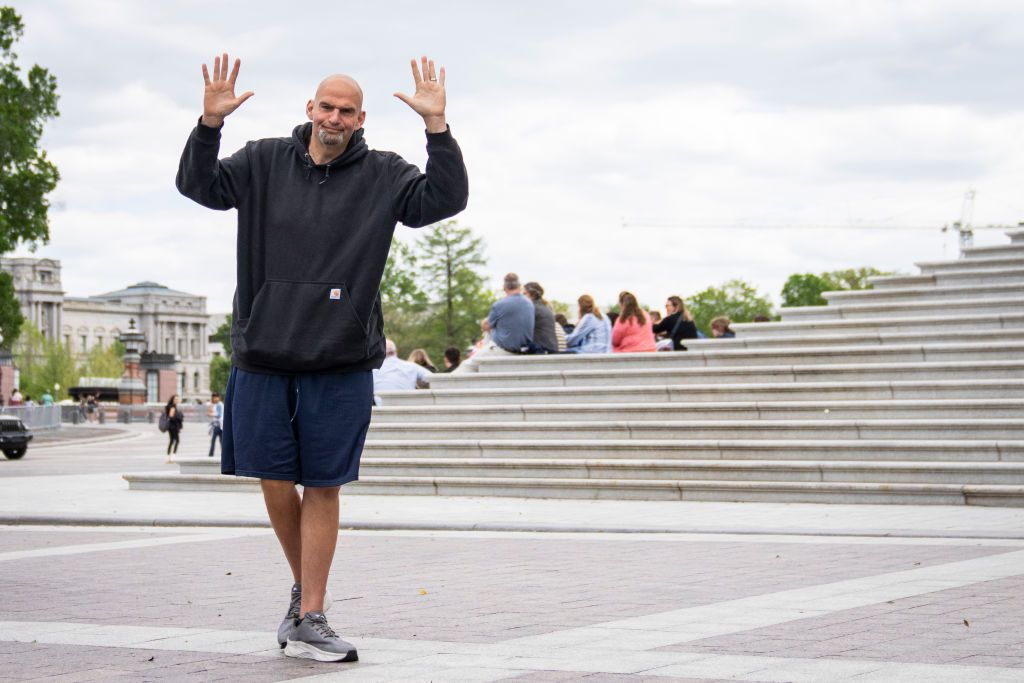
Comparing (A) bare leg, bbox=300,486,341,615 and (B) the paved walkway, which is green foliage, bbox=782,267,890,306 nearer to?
(B) the paved walkway

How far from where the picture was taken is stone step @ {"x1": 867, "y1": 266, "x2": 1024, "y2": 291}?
18.7m

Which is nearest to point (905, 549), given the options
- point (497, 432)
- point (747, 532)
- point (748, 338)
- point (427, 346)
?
point (747, 532)

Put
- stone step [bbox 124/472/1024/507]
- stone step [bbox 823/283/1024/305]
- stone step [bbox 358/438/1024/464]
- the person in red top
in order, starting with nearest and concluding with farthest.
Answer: stone step [bbox 124/472/1024/507] < stone step [bbox 358/438/1024/464] < stone step [bbox 823/283/1024/305] < the person in red top

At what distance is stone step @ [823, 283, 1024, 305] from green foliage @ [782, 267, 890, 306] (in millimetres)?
82220

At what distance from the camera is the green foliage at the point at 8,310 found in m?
40.6

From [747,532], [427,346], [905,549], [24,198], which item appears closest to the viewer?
[905,549]

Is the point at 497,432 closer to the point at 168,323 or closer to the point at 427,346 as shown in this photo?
the point at 427,346

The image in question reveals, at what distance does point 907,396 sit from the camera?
47.5 feet

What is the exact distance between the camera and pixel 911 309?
58.7 feet

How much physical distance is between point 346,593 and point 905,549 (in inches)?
153

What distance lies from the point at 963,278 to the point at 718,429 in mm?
6461

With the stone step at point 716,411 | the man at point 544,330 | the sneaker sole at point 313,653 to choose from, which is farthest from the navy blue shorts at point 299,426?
the man at point 544,330

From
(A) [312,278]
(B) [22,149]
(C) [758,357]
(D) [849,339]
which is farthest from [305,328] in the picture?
(B) [22,149]

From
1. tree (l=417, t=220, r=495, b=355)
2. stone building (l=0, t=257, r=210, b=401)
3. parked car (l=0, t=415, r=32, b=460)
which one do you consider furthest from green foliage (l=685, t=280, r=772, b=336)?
parked car (l=0, t=415, r=32, b=460)
